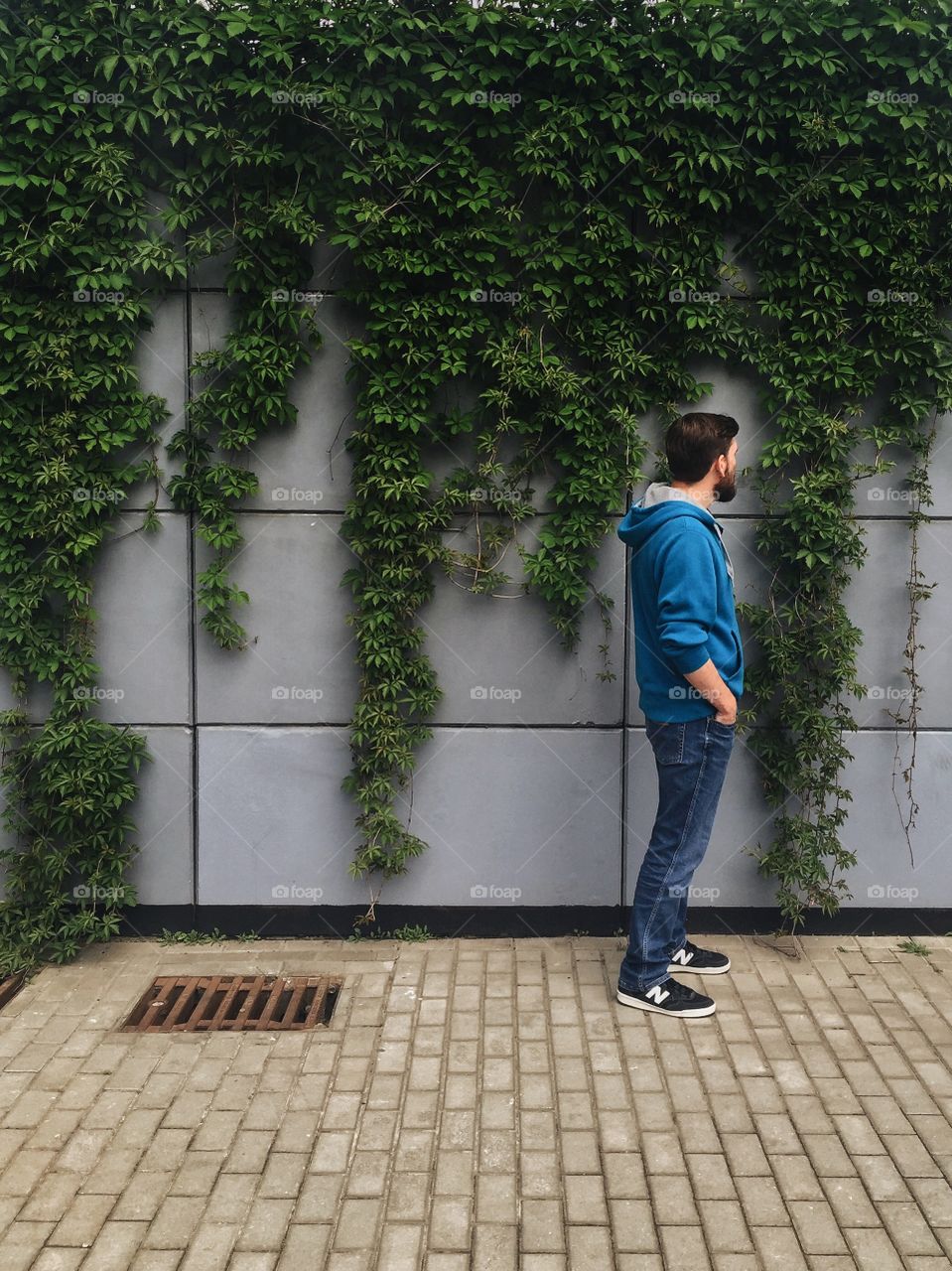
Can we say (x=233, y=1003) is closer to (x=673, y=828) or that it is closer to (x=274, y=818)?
(x=274, y=818)

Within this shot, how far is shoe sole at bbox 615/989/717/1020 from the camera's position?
14.4 feet

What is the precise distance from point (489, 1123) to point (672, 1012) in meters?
1.02

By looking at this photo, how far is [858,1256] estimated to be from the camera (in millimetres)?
3061

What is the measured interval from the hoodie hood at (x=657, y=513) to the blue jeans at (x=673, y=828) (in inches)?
25.1

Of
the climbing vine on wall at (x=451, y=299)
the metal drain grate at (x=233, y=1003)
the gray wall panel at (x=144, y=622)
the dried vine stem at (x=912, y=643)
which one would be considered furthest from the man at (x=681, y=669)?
the gray wall panel at (x=144, y=622)

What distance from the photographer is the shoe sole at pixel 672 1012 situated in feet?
14.4

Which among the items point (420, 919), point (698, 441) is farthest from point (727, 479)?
point (420, 919)

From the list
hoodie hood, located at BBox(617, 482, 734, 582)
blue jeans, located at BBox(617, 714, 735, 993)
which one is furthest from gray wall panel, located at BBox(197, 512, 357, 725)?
blue jeans, located at BBox(617, 714, 735, 993)

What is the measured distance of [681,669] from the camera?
13.5 ft

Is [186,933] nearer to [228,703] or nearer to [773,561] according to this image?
[228,703]

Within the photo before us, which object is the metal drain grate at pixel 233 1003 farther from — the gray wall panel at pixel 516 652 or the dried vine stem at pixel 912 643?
the dried vine stem at pixel 912 643

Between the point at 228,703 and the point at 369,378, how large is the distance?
5.19ft

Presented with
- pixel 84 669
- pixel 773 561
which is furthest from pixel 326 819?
pixel 773 561

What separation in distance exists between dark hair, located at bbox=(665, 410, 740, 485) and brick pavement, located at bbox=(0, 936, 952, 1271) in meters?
2.14
